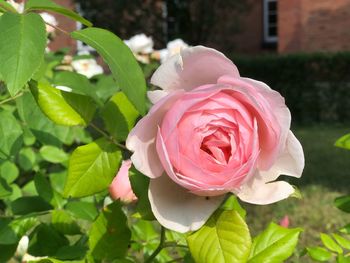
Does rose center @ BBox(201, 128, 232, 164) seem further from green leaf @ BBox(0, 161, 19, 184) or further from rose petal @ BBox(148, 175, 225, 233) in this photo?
green leaf @ BBox(0, 161, 19, 184)

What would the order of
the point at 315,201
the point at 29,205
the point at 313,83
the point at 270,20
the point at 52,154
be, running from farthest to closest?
the point at 270,20 < the point at 313,83 < the point at 315,201 < the point at 52,154 < the point at 29,205

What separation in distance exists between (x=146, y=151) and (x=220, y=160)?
0.08m

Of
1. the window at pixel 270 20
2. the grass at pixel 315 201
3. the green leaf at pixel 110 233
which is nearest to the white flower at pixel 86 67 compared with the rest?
the grass at pixel 315 201

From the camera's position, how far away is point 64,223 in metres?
1.10

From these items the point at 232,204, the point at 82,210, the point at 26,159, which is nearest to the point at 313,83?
the point at 26,159

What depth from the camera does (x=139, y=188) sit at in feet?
2.47

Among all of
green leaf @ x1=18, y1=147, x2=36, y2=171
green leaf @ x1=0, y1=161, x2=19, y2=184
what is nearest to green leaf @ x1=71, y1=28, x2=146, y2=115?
green leaf @ x1=0, y1=161, x2=19, y2=184

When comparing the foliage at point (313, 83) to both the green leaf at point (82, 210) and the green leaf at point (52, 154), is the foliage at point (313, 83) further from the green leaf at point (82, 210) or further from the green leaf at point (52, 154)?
the green leaf at point (82, 210)

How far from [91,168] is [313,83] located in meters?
9.39

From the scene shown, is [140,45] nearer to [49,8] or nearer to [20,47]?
[49,8]

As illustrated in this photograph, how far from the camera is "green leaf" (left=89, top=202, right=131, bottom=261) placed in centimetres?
87

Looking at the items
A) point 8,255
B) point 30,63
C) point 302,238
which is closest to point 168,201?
point 30,63

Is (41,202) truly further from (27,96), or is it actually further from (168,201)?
(168,201)

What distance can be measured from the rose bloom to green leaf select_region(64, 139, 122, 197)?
0.13 metres
